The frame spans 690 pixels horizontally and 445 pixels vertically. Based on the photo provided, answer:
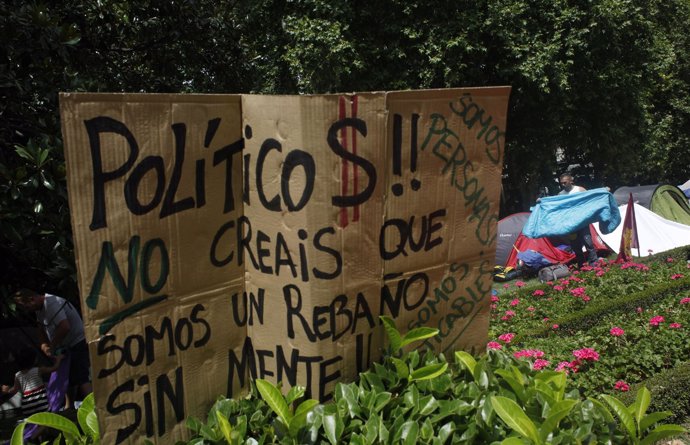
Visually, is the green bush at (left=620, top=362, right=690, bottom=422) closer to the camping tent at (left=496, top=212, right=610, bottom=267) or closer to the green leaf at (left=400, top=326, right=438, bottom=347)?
the green leaf at (left=400, top=326, right=438, bottom=347)

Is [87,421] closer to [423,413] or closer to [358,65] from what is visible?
[423,413]

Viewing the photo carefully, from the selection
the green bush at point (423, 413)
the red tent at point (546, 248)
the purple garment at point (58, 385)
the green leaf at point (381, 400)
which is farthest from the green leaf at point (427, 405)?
the red tent at point (546, 248)

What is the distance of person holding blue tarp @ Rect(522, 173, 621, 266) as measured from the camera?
1093 centimetres

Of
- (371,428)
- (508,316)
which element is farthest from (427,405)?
(508,316)

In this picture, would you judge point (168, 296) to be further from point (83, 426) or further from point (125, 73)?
point (125, 73)

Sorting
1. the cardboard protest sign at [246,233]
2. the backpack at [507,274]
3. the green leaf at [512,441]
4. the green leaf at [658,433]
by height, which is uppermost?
the cardboard protest sign at [246,233]

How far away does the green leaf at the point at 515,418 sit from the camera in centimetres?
206

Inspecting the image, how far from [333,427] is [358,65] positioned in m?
12.6

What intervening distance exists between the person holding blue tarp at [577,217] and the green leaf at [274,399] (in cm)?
959

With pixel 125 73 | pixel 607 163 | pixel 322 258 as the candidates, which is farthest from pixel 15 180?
pixel 607 163

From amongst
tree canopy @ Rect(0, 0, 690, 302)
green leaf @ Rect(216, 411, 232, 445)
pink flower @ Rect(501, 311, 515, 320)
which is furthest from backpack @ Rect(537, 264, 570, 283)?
green leaf @ Rect(216, 411, 232, 445)

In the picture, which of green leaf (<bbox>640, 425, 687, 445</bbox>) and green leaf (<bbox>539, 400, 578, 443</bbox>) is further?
green leaf (<bbox>640, 425, 687, 445</bbox>)

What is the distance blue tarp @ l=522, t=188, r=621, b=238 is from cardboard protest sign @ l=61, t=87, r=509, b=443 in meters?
8.92

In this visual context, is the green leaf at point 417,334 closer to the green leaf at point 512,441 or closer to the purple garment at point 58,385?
the green leaf at point 512,441
